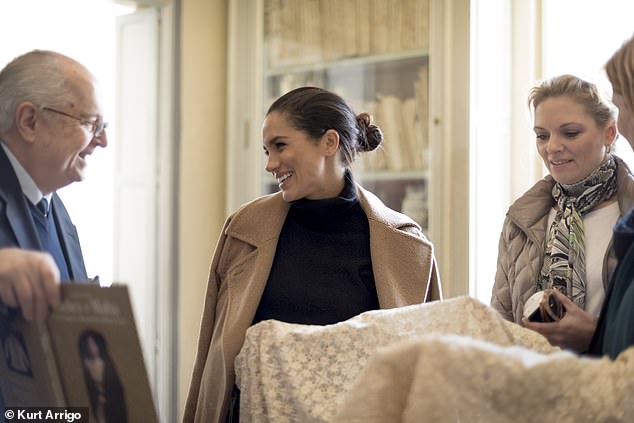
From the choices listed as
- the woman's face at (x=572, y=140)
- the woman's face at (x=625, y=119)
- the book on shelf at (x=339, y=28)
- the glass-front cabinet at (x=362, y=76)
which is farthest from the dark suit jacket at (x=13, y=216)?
the book on shelf at (x=339, y=28)

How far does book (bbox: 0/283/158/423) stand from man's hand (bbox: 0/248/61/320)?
0.01 m

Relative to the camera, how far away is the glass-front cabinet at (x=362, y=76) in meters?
3.64

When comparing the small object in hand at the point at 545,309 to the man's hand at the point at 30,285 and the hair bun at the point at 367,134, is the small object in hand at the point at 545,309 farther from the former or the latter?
the man's hand at the point at 30,285

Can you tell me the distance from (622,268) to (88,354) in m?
0.98

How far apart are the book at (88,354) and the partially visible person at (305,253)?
0.85 meters

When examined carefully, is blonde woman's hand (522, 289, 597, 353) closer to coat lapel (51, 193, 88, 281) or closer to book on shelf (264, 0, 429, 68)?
coat lapel (51, 193, 88, 281)

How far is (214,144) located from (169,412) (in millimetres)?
1389

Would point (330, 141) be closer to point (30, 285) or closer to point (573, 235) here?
point (573, 235)

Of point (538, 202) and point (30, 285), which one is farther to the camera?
point (538, 202)

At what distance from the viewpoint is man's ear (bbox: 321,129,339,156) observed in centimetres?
247

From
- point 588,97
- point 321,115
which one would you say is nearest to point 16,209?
point 321,115

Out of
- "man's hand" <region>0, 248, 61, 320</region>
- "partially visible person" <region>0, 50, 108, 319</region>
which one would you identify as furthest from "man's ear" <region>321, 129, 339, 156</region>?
"man's hand" <region>0, 248, 61, 320</region>

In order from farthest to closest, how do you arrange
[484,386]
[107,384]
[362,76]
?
[362,76]
[107,384]
[484,386]

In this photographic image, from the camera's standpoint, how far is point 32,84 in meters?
1.77
